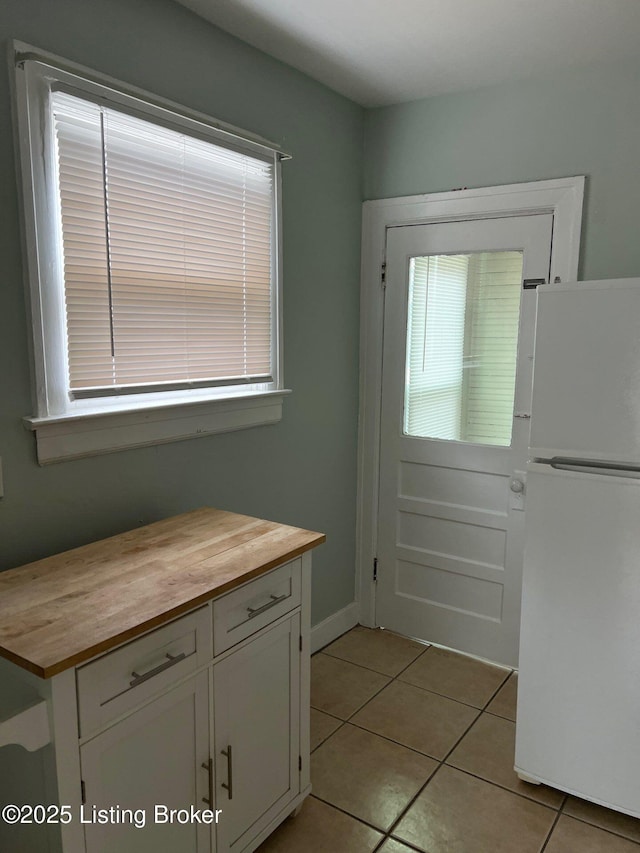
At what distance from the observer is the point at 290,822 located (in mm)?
1988

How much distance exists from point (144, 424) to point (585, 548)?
1424 mm

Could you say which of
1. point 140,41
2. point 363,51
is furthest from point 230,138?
point 363,51

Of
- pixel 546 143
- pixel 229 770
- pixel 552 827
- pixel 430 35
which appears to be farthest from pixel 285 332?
pixel 552 827

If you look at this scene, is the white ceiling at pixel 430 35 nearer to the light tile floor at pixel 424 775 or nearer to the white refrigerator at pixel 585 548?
the white refrigerator at pixel 585 548

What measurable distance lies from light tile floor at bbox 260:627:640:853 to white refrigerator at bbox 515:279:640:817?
0.13 m

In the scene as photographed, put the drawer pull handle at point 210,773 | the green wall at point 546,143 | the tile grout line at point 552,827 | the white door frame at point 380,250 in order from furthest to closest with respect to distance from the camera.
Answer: the white door frame at point 380,250 < the green wall at point 546,143 < the tile grout line at point 552,827 < the drawer pull handle at point 210,773

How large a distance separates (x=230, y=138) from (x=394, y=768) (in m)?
2.30

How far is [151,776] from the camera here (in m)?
1.44

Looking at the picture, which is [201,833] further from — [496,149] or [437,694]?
[496,149]

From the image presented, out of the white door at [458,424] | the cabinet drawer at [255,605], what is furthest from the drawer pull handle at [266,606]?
the white door at [458,424]

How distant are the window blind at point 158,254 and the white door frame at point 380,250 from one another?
72cm

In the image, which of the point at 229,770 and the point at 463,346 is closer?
the point at 229,770

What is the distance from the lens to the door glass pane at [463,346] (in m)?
2.78

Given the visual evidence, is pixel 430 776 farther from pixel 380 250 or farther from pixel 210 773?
pixel 380 250
